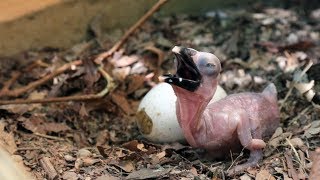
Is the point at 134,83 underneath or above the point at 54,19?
underneath

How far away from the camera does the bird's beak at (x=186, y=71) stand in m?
2.36

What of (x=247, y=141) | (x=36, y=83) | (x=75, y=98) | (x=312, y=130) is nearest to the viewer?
(x=247, y=141)

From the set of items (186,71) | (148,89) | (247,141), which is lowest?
(148,89)

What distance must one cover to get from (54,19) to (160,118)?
132 cm

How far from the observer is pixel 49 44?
3.78m

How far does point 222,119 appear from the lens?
2.60m

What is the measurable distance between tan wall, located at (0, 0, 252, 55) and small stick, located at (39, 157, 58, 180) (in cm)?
128

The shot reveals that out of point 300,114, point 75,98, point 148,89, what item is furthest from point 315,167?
point 75,98

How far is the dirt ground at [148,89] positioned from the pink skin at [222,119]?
7cm

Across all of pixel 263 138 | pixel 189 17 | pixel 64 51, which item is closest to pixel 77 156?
pixel 263 138

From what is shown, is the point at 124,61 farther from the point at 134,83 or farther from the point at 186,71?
the point at 186,71

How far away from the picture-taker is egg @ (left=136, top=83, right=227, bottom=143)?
2756mm

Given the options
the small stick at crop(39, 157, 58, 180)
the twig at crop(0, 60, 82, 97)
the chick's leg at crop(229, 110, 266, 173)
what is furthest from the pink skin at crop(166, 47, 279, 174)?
the twig at crop(0, 60, 82, 97)

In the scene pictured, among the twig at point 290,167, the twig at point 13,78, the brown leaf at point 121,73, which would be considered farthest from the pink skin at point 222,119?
the twig at point 13,78
